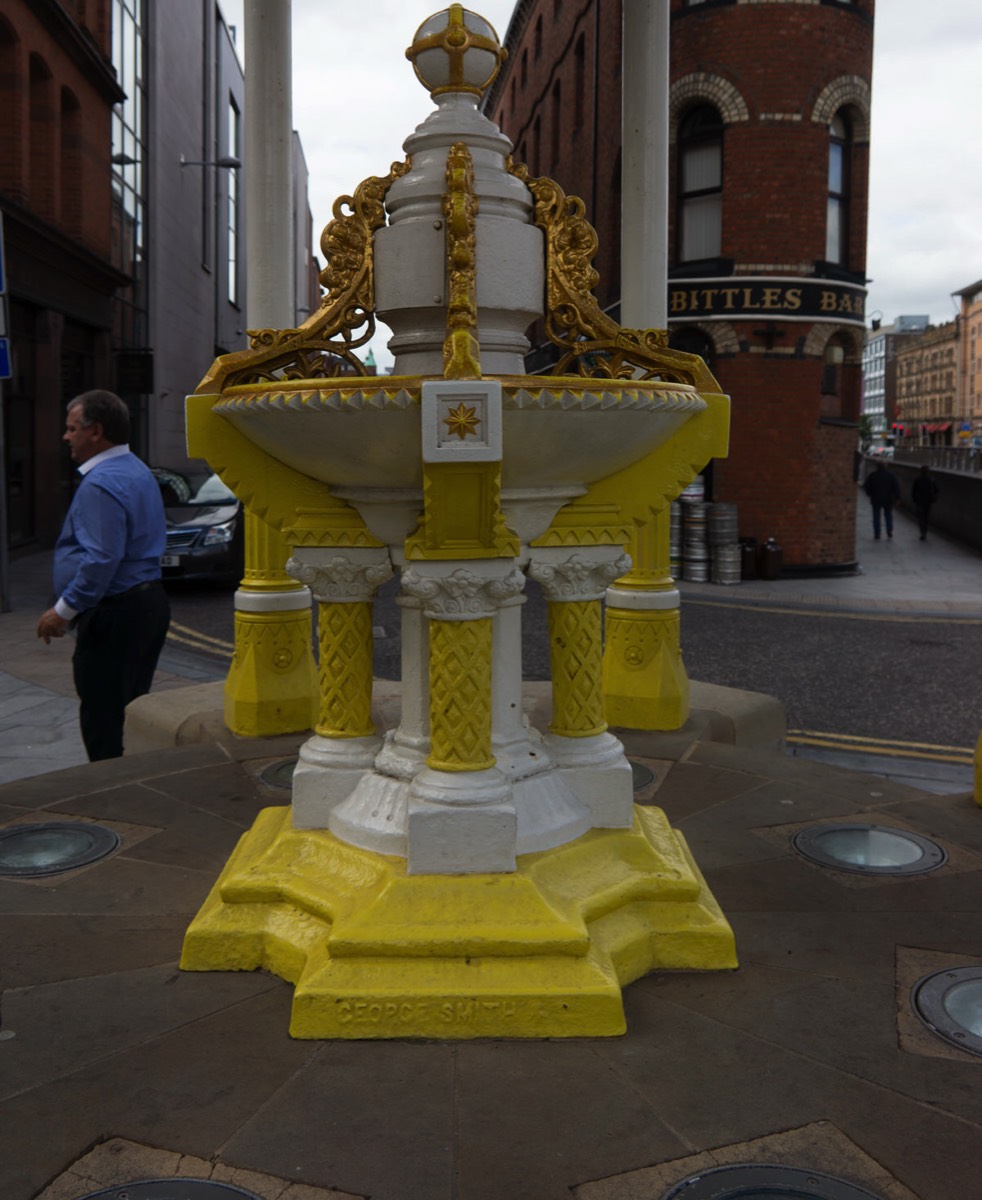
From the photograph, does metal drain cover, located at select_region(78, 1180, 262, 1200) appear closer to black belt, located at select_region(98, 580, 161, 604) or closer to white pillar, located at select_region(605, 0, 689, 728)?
white pillar, located at select_region(605, 0, 689, 728)

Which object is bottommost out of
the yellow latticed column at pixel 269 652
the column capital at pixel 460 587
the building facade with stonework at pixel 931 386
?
the yellow latticed column at pixel 269 652

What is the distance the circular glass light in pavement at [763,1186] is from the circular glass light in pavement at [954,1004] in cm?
64

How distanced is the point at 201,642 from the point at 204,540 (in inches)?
134

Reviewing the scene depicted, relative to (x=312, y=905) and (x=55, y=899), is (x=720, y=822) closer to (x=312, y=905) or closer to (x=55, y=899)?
(x=312, y=905)

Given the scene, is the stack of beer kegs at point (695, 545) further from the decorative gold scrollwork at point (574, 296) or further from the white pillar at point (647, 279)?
the decorative gold scrollwork at point (574, 296)

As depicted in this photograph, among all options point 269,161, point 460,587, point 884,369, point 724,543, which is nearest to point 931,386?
point 884,369

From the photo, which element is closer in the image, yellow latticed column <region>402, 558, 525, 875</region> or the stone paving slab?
the stone paving slab

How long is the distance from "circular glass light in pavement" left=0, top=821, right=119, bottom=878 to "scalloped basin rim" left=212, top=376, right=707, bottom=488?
1.56 m

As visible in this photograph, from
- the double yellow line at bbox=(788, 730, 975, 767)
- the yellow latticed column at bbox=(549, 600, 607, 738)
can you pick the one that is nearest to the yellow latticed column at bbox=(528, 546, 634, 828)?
the yellow latticed column at bbox=(549, 600, 607, 738)

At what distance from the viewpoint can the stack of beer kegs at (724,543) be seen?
16203 mm

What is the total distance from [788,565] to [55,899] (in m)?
15.1

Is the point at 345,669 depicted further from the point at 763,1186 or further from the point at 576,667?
the point at 763,1186

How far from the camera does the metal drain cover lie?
6.59 ft

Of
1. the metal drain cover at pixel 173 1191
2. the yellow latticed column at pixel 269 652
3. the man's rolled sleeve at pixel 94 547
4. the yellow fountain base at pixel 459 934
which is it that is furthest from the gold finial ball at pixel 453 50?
the metal drain cover at pixel 173 1191
